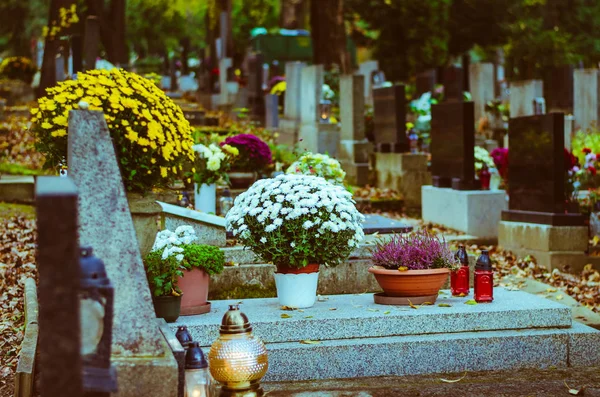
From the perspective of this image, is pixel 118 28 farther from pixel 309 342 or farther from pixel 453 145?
pixel 309 342

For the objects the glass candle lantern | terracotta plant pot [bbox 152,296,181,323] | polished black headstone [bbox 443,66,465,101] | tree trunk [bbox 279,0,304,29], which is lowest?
the glass candle lantern

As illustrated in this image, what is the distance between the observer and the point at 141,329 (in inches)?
217

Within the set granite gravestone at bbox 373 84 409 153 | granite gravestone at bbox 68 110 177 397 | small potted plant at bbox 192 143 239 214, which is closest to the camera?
granite gravestone at bbox 68 110 177 397

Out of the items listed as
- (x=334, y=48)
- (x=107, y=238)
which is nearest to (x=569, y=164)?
(x=107, y=238)

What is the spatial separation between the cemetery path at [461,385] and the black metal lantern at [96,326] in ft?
8.69

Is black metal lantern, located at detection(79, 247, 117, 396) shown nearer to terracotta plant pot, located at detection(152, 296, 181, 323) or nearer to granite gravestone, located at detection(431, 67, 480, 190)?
terracotta plant pot, located at detection(152, 296, 181, 323)

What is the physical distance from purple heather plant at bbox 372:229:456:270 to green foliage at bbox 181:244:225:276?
4.29ft

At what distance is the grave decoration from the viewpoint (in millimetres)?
7551

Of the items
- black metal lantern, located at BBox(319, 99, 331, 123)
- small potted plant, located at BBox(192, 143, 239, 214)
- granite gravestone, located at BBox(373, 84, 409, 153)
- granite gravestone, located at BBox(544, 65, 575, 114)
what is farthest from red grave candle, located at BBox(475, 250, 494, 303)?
granite gravestone, located at BBox(544, 65, 575, 114)

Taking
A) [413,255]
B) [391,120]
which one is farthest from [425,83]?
[413,255]

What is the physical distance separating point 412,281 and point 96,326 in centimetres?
417

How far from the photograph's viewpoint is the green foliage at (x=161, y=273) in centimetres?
752

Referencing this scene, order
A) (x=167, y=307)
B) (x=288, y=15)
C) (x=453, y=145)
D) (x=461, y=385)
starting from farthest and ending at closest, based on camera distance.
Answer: (x=288, y=15) < (x=453, y=145) < (x=167, y=307) < (x=461, y=385)

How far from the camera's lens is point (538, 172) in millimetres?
13141
